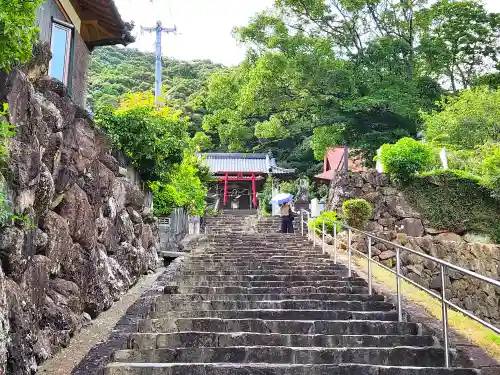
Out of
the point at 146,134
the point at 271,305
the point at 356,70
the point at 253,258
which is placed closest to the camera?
the point at 271,305

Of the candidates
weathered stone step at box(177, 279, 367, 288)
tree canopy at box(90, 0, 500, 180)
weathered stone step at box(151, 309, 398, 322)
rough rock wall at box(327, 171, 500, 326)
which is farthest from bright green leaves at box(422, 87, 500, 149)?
weathered stone step at box(151, 309, 398, 322)

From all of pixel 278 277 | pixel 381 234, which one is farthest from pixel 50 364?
pixel 381 234

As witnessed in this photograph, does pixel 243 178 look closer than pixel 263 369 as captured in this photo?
No

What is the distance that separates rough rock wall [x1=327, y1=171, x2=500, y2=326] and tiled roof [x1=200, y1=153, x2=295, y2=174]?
12.4 metres

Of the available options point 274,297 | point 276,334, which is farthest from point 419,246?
point 276,334

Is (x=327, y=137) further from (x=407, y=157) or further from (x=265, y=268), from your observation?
(x=265, y=268)

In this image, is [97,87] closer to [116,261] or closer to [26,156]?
[116,261]

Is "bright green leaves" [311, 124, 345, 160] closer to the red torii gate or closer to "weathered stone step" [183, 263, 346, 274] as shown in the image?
the red torii gate

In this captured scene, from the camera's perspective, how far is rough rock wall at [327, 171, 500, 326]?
12.8 meters

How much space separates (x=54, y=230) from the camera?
4758 millimetres

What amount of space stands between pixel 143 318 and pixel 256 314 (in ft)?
4.45

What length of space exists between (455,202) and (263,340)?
13222 mm

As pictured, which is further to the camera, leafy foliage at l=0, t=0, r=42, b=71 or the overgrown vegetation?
the overgrown vegetation

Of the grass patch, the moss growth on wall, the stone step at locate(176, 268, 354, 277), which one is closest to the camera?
the grass patch
